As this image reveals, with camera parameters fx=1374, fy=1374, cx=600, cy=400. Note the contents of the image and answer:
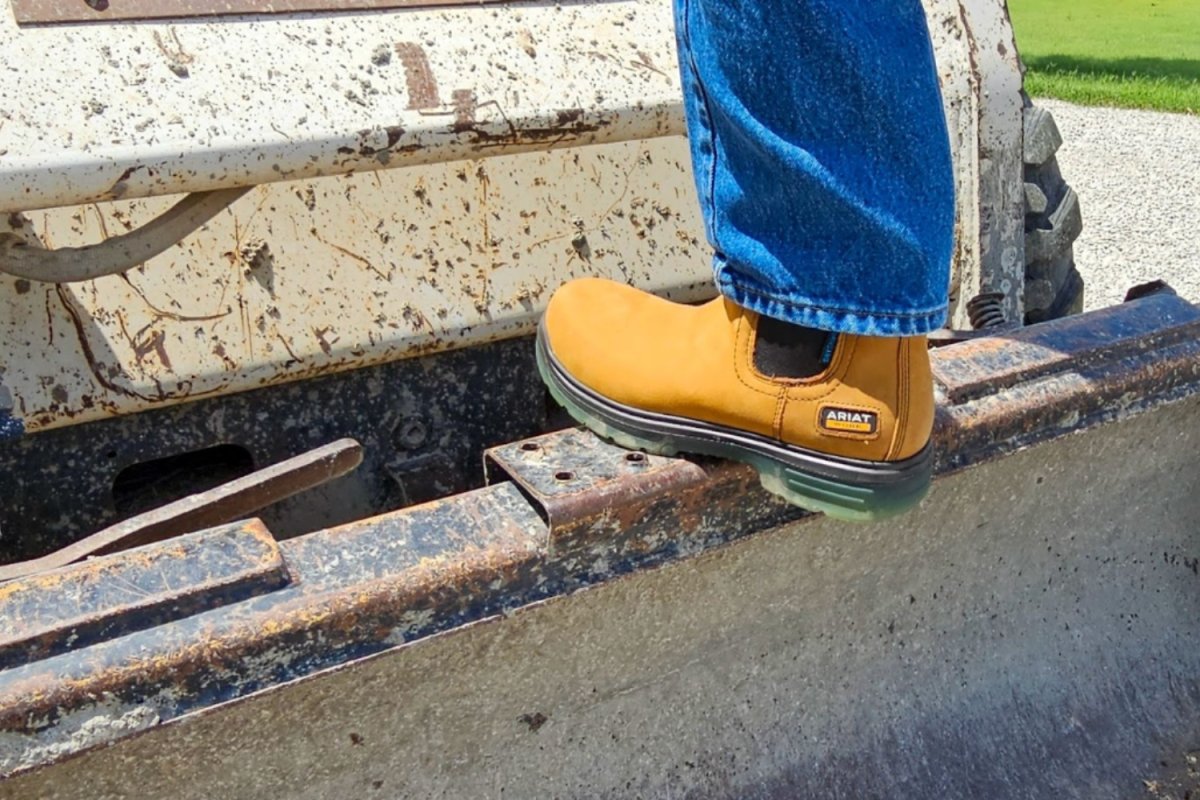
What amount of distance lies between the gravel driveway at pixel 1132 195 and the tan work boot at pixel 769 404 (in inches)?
167

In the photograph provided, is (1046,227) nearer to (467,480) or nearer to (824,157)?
(467,480)

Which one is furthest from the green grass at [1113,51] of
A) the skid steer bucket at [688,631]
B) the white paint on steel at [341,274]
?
the white paint on steel at [341,274]

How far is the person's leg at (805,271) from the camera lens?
4.47 ft

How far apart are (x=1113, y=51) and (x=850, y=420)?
16.4 m

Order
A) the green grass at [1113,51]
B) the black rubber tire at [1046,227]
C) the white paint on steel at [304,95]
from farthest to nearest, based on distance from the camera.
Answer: the green grass at [1113,51]
the black rubber tire at [1046,227]
the white paint on steel at [304,95]

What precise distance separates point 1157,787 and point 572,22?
4.85 feet

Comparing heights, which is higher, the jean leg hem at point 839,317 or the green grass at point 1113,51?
the jean leg hem at point 839,317

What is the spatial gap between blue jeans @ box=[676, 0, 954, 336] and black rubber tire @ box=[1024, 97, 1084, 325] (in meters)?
1.14

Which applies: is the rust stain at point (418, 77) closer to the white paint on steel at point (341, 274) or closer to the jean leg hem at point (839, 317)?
the white paint on steel at point (341, 274)

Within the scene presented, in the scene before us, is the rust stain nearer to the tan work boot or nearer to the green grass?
the tan work boot

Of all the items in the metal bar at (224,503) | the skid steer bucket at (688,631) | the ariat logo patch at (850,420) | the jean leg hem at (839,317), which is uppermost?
the jean leg hem at (839,317)

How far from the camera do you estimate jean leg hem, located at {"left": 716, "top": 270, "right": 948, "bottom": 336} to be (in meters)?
1.43

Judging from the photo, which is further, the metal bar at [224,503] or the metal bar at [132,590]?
the metal bar at [224,503]

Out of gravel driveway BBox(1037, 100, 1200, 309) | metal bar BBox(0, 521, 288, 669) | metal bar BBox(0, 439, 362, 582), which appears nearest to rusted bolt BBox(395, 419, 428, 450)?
metal bar BBox(0, 439, 362, 582)
